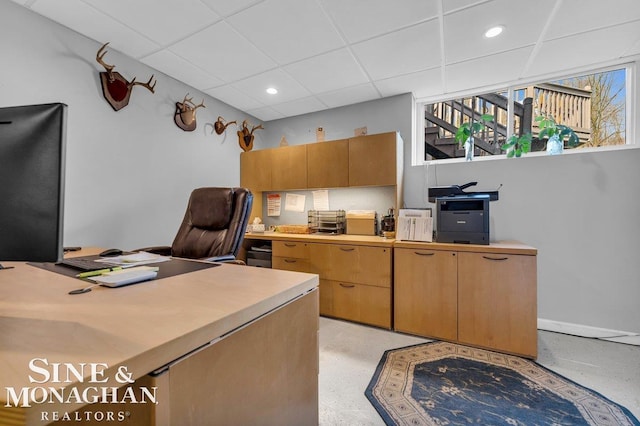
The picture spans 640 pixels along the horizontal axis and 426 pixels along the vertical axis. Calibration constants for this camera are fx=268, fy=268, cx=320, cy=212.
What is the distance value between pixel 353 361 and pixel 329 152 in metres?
2.13

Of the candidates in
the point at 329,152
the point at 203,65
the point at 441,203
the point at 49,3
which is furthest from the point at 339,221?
the point at 49,3

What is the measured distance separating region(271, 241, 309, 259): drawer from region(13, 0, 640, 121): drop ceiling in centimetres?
175

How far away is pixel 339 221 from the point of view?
3.14m

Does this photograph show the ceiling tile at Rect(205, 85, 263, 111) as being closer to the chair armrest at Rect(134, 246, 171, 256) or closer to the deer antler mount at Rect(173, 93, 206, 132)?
the deer antler mount at Rect(173, 93, 206, 132)

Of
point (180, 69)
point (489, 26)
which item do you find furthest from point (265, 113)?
point (489, 26)

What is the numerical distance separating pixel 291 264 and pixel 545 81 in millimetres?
3224

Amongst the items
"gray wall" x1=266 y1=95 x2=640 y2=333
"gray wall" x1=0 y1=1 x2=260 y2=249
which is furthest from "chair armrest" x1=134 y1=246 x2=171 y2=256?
"gray wall" x1=266 y1=95 x2=640 y2=333

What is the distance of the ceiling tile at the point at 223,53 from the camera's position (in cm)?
216

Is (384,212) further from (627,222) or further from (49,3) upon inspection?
(49,3)

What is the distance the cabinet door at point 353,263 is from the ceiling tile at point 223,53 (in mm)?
1879

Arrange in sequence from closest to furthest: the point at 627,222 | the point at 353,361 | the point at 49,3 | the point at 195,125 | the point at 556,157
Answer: the point at 49,3 → the point at 353,361 → the point at 627,222 → the point at 556,157 → the point at 195,125

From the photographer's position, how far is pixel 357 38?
218cm

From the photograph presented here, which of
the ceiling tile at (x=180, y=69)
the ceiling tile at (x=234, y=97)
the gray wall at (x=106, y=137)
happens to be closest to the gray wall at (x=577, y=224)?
the ceiling tile at (x=234, y=97)

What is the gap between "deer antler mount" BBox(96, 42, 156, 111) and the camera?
2.26 m
